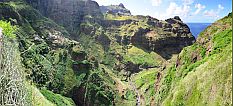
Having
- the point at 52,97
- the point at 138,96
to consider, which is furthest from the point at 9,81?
the point at 138,96

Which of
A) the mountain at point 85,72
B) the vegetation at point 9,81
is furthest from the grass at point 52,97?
the vegetation at point 9,81

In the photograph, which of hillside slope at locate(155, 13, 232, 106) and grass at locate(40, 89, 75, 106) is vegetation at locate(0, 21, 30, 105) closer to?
hillside slope at locate(155, 13, 232, 106)

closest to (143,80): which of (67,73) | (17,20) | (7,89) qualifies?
(67,73)

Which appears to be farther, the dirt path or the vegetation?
the dirt path

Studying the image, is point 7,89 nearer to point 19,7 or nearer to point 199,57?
→ point 199,57

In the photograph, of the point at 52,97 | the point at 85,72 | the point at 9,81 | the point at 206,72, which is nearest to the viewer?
the point at 9,81

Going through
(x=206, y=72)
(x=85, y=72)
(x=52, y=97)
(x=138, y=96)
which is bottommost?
(x=138, y=96)

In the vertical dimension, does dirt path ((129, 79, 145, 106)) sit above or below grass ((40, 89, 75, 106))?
below

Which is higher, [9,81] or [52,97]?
[9,81]

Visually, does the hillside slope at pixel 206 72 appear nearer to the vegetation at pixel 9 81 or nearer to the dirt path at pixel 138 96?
the vegetation at pixel 9 81

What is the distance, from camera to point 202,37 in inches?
3260

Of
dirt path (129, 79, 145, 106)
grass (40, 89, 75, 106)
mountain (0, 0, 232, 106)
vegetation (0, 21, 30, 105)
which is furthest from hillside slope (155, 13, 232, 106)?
dirt path (129, 79, 145, 106)

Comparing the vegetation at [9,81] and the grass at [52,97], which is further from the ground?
the vegetation at [9,81]

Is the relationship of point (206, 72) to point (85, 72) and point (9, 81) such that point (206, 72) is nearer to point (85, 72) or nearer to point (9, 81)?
point (9, 81)
